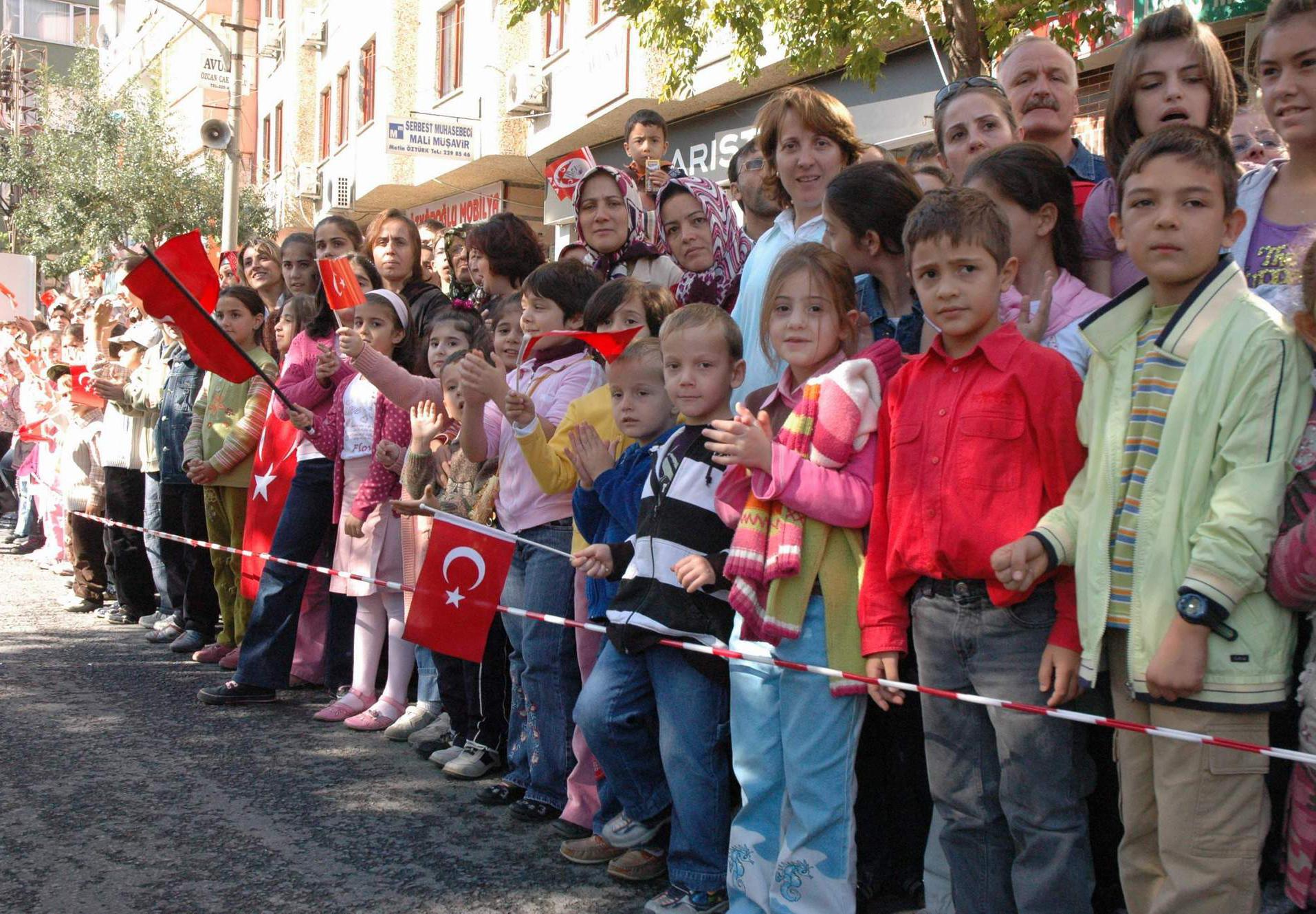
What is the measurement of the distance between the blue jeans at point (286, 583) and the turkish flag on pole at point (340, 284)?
3.46 feet

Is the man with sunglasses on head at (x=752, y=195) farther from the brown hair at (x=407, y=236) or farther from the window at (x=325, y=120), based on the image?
the window at (x=325, y=120)

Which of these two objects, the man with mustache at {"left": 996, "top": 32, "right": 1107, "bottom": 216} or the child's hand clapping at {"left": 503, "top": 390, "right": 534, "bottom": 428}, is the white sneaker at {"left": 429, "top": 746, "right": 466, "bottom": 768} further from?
the man with mustache at {"left": 996, "top": 32, "right": 1107, "bottom": 216}

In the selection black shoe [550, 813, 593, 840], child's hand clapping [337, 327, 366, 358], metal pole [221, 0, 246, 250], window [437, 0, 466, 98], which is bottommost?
black shoe [550, 813, 593, 840]

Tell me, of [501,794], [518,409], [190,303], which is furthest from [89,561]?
[518,409]

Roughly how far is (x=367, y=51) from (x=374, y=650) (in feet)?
75.5

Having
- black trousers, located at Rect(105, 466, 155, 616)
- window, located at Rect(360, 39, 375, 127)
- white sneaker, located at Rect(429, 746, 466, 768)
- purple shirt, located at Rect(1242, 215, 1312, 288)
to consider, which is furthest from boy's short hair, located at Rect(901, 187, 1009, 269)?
window, located at Rect(360, 39, 375, 127)

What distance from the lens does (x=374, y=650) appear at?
643 centimetres

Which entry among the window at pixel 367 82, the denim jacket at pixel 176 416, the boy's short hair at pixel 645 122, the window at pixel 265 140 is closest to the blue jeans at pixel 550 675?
the boy's short hair at pixel 645 122

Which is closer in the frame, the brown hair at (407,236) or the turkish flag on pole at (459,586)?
the turkish flag on pole at (459,586)

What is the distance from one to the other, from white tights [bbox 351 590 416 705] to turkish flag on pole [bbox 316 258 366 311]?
1369 millimetres

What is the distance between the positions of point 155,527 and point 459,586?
15.4 ft

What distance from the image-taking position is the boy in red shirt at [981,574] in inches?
123

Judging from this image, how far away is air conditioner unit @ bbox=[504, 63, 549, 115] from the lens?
20266mm

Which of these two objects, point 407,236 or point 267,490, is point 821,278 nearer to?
point 407,236
